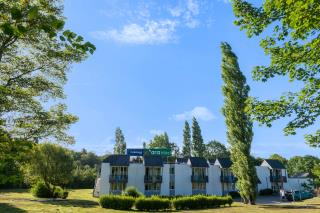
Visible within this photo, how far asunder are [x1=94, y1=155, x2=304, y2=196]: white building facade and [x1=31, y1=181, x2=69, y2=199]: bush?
11.7 meters

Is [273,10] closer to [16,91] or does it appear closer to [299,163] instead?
[16,91]

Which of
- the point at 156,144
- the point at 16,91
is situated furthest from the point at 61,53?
the point at 156,144

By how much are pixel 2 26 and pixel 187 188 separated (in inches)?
2190

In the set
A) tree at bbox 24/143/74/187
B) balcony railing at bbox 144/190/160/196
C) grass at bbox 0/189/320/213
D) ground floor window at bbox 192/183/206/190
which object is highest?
tree at bbox 24/143/74/187

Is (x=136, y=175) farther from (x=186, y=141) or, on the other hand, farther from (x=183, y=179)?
(x=186, y=141)

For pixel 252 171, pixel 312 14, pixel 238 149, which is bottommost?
pixel 252 171

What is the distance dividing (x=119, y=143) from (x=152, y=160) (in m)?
60.0

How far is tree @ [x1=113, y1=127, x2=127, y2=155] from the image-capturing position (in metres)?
110

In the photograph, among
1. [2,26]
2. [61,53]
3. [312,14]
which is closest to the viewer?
[2,26]

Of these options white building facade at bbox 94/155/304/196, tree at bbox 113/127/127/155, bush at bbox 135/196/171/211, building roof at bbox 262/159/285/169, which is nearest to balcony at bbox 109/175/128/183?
white building facade at bbox 94/155/304/196

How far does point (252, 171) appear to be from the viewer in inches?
1438

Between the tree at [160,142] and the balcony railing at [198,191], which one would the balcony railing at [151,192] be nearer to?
the balcony railing at [198,191]

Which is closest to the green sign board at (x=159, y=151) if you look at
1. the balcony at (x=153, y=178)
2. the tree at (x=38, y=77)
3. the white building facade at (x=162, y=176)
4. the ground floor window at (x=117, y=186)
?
the white building facade at (x=162, y=176)

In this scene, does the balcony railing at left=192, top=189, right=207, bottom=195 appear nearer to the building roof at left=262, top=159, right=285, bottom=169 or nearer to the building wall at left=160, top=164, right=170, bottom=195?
the building wall at left=160, top=164, right=170, bottom=195
